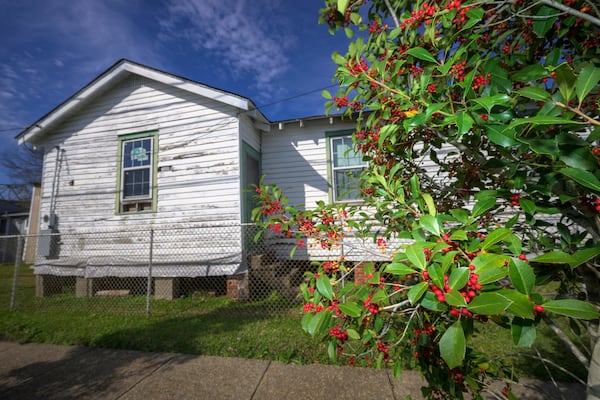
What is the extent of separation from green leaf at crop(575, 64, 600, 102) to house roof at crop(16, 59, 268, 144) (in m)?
6.48

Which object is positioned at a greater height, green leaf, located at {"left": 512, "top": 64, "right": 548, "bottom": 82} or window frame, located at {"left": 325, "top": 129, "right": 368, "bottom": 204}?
window frame, located at {"left": 325, "top": 129, "right": 368, "bottom": 204}

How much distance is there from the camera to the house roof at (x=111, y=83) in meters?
6.78

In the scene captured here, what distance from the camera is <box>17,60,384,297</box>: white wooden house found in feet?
22.0

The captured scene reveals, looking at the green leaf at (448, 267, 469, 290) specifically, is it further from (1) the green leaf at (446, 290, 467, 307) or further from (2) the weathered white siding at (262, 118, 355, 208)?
(2) the weathered white siding at (262, 118, 355, 208)

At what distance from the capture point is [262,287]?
634 cm

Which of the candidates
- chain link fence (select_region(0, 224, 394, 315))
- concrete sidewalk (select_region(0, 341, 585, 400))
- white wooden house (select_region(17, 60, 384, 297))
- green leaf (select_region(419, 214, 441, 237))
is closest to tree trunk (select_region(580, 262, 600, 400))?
green leaf (select_region(419, 214, 441, 237))

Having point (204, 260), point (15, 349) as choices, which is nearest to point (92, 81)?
point (204, 260)

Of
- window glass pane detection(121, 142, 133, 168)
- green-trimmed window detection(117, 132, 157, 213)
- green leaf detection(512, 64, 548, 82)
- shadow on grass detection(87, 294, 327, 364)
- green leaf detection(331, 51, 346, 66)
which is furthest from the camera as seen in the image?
window glass pane detection(121, 142, 133, 168)

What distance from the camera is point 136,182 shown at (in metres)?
7.49

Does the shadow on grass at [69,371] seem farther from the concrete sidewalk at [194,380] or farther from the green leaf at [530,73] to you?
the green leaf at [530,73]

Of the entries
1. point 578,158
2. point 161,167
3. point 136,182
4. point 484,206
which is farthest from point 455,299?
point 136,182

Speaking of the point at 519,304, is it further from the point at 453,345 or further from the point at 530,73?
the point at 530,73

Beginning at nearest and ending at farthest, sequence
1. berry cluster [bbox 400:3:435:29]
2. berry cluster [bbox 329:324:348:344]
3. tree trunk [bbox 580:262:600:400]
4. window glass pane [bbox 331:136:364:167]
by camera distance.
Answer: tree trunk [bbox 580:262:600:400] → berry cluster [bbox 329:324:348:344] → berry cluster [bbox 400:3:435:29] → window glass pane [bbox 331:136:364:167]

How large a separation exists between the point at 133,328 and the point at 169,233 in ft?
9.04
